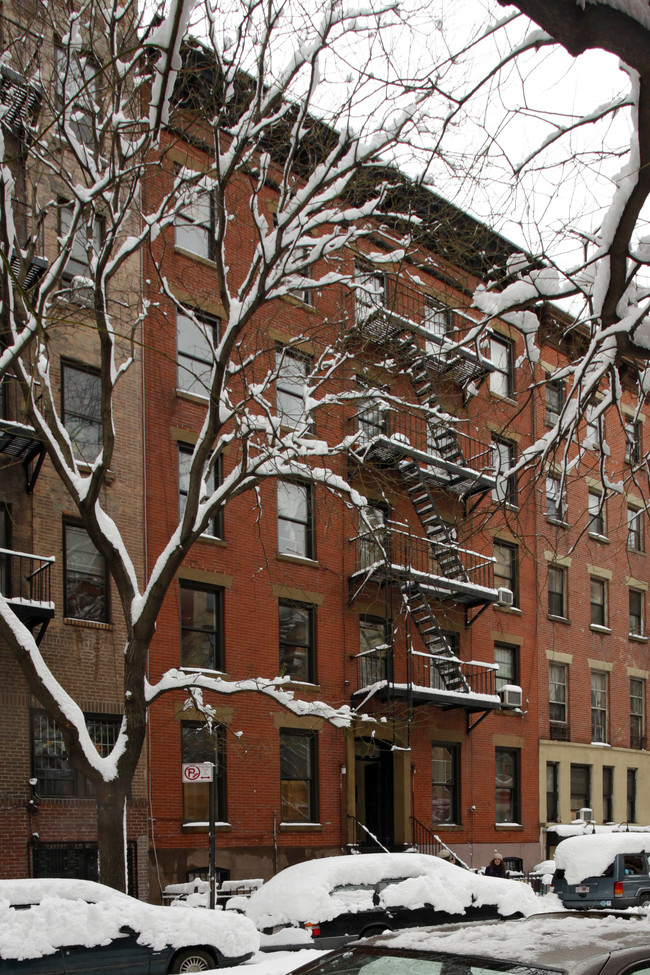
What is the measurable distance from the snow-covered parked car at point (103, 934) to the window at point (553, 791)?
19.0 m

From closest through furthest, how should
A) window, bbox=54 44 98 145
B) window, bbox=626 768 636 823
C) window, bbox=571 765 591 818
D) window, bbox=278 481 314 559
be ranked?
window, bbox=54 44 98 145
window, bbox=278 481 314 559
window, bbox=571 765 591 818
window, bbox=626 768 636 823

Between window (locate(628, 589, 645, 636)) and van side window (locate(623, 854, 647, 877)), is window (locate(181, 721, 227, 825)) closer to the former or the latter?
van side window (locate(623, 854, 647, 877))


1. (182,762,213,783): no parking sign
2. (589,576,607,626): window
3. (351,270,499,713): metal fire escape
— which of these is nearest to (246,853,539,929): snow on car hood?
(182,762,213,783): no parking sign

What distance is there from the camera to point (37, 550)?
1781 centimetres

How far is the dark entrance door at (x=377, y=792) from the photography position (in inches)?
962

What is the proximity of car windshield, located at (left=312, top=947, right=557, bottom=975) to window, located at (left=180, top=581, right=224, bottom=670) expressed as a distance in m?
16.0

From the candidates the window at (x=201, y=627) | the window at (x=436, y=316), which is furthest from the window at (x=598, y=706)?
the window at (x=201, y=627)

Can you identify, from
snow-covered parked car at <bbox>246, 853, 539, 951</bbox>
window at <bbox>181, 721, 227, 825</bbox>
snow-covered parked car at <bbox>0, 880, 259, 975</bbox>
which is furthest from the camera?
window at <bbox>181, 721, 227, 825</bbox>

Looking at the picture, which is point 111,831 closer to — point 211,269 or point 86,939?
point 86,939

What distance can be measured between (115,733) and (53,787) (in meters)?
1.59

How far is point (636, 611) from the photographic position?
115 ft

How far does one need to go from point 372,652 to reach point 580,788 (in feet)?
36.8

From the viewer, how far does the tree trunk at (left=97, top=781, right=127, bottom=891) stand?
12.6m

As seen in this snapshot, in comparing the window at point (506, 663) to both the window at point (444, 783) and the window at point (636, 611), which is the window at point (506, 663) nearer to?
the window at point (444, 783)
